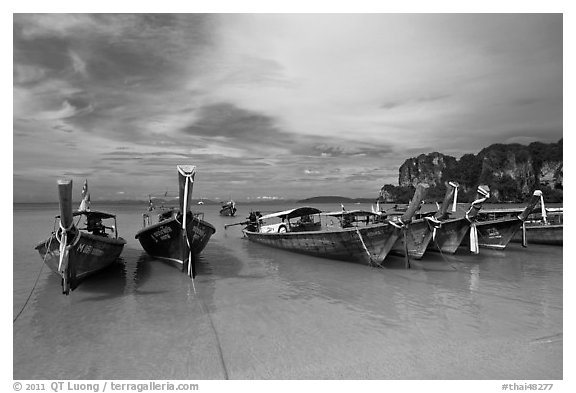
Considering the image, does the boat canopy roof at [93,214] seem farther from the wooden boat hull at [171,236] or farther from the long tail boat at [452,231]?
the long tail boat at [452,231]

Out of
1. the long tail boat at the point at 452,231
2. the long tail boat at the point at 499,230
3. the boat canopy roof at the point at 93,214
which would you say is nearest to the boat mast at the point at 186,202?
the boat canopy roof at the point at 93,214

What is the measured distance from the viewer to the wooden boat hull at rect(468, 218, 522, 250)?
57.4ft

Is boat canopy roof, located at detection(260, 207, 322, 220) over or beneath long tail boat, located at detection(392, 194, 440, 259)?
over

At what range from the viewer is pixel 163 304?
9398mm

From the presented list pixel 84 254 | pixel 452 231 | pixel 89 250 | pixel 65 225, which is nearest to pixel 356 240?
pixel 452 231

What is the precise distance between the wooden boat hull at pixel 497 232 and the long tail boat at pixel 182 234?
47.3 feet

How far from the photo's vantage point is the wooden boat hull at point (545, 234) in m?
19.2

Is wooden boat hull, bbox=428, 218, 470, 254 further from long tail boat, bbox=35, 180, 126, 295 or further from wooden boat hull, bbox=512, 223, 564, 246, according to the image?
long tail boat, bbox=35, 180, 126, 295

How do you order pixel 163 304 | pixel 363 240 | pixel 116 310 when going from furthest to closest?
1. pixel 363 240
2. pixel 163 304
3. pixel 116 310

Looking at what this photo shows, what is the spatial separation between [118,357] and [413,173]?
155 meters

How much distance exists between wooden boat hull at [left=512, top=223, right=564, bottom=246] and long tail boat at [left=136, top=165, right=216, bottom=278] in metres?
Result: 18.8

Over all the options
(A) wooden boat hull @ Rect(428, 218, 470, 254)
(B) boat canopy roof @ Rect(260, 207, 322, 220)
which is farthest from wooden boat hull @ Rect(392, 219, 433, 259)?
(B) boat canopy roof @ Rect(260, 207, 322, 220)
